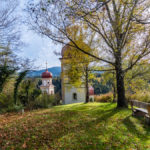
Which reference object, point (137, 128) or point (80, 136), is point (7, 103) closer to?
point (80, 136)

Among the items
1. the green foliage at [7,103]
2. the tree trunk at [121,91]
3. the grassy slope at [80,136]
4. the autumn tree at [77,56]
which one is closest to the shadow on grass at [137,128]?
the grassy slope at [80,136]

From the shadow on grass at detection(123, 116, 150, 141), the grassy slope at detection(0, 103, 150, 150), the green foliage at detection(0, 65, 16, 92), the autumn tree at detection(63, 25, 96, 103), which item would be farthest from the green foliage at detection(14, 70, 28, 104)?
the shadow on grass at detection(123, 116, 150, 141)

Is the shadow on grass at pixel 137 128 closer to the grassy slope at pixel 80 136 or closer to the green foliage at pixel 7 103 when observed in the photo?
the grassy slope at pixel 80 136

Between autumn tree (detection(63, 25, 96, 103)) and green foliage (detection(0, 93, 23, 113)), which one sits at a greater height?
autumn tree (detection(63, 25, 96, 103))

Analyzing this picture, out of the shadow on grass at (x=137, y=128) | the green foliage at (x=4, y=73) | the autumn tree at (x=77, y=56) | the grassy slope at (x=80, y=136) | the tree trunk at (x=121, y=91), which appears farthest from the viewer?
the green foliage at (x=4, y=73)

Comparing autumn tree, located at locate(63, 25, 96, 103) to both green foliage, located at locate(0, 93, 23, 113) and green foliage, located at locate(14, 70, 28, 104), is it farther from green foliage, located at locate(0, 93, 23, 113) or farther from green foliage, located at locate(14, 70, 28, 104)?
Result: green foliage, located at locate(0, 93, 23, 113)

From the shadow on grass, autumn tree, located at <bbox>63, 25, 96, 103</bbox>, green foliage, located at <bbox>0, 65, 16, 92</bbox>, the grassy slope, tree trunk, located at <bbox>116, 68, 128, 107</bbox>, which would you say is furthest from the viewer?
green foliage, located at <bbox>0, 65, 16, 92</bbox>

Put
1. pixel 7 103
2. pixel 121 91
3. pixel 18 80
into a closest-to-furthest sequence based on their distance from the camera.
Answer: pixel 121 91 → pixel 18 80 → pixel 7 103

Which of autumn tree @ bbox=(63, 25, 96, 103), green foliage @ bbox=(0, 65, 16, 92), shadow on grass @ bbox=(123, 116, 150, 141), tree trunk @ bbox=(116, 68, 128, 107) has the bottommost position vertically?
shadow on grass @ bbox=(123, 116, 150, 141)

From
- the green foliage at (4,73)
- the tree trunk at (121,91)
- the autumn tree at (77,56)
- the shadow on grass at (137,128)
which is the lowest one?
the shadow on grass at (137,128)

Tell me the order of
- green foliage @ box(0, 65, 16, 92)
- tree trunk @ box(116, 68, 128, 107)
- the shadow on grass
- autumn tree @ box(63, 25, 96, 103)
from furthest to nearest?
green foliage @ box(0, 65, 16, 92)
autumn tree @ box(63, 25, 96, 103)
tree trunk @ box(116, 68, 128, 107)
the shadow on grass

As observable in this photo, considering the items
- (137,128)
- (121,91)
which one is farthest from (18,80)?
(137,128)

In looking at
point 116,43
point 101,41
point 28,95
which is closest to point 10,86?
point 28,95

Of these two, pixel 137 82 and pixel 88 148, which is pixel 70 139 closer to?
pixel 88 148
